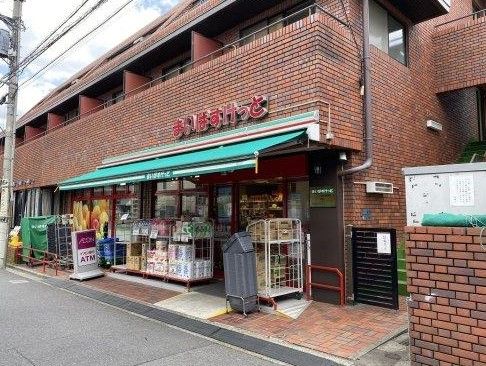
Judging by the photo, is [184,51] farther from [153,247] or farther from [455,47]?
Answer: [455,47]

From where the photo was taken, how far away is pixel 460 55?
455 inches

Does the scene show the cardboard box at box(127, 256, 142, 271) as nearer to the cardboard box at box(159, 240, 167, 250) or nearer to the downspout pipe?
the cardboard box at box(159, 240, 167, 250)

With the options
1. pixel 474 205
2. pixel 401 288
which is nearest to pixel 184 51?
pixel 401 288

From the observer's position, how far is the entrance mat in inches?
210

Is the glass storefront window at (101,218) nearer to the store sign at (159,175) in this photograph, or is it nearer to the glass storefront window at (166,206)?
the glass storefront window at (166,206)

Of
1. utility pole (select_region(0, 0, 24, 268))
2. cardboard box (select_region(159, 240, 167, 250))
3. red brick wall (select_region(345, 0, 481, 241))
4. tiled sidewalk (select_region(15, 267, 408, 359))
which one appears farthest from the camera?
utility pole (select_region(0, 0, 24, 268))

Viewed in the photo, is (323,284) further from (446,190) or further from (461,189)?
(461,189)

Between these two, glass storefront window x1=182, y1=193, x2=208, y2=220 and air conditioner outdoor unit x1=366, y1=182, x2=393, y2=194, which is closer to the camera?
air conditioner outdoor unit x1=366, y1=182, x2=393, y2=194

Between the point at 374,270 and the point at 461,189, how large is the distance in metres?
3.25

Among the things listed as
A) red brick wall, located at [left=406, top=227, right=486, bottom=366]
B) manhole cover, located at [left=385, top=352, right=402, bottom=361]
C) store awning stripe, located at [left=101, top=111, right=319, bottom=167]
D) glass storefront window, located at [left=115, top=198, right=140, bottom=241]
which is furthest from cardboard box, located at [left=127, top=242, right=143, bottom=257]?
red brick wall, located at [left=406, top=227, right=486, bottom=366]

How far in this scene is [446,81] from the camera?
11781 mm

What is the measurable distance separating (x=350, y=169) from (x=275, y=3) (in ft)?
16.6

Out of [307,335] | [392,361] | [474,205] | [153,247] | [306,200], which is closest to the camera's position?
[474,205]

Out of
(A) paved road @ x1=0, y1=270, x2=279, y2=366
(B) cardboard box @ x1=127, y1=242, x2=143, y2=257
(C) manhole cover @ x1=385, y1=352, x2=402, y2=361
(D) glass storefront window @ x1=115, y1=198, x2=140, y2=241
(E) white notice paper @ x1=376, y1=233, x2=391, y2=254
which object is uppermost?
(D) glass storefront window @ x1=115, y1=198, x2=140, y2=241
